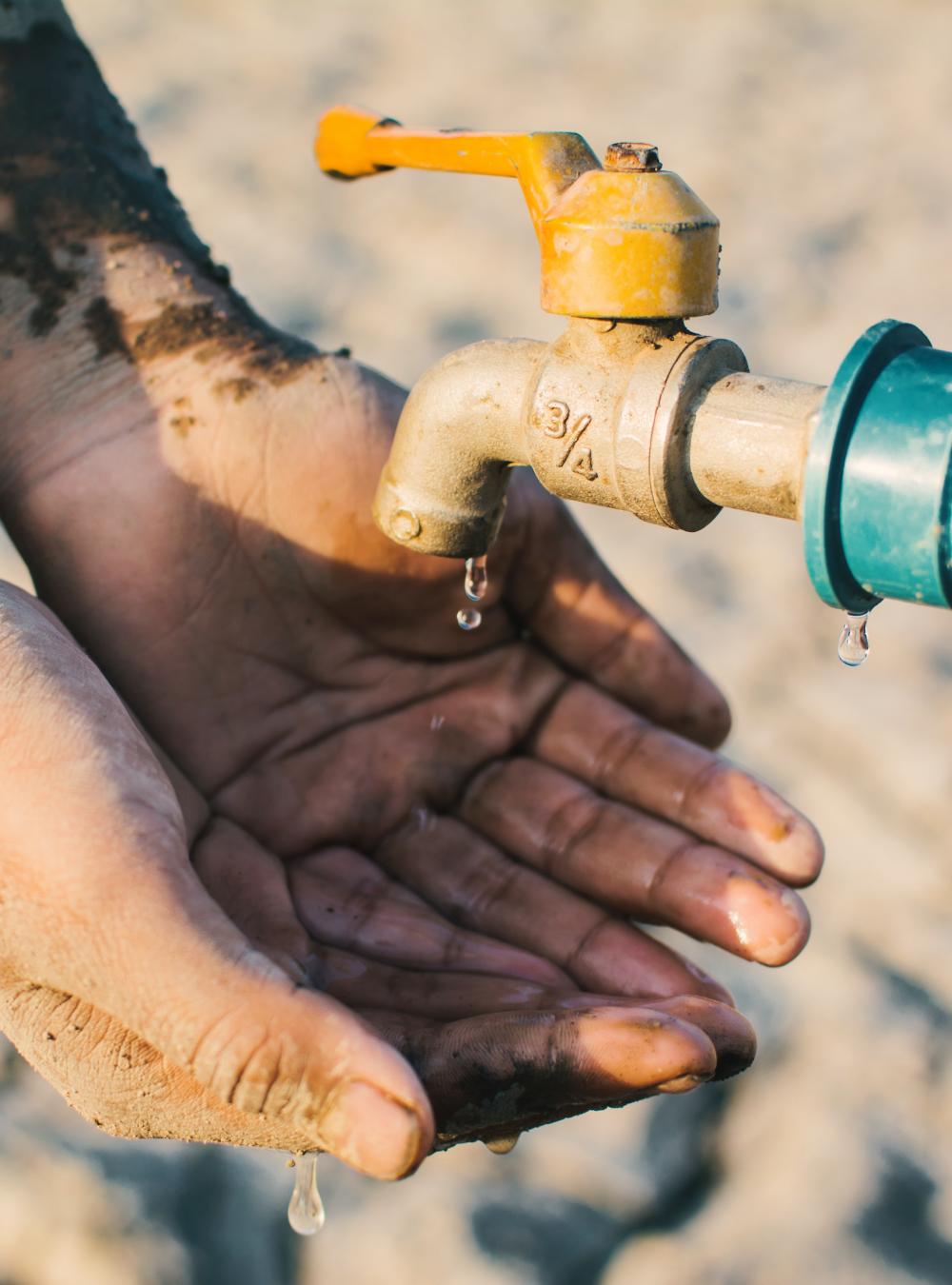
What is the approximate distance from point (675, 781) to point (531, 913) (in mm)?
268

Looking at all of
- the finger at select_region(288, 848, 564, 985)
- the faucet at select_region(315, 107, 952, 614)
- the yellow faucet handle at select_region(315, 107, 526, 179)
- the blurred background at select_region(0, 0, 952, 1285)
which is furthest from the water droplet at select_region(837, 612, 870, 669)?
the blurred background at select_region(0, 0, 952, 1285)

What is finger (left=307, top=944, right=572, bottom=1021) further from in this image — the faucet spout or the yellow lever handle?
the yellow lever handle

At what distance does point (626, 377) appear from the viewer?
1.20 metres

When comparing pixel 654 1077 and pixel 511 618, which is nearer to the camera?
pixel 654 1077

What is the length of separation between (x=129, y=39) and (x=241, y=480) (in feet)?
8.72

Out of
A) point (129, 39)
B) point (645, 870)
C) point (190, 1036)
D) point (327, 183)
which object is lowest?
point (645, 870)

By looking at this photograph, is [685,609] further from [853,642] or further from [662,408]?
[662,408]

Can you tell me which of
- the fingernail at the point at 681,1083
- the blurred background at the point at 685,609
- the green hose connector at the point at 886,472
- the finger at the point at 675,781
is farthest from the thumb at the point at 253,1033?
the blurred background at the point at 685,609

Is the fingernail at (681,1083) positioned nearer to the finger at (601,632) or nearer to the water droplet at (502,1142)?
the water droplet at (502,1142)

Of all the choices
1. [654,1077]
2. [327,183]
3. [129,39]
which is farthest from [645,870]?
[129,39]

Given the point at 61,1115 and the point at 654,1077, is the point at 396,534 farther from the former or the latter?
the point at 61,1115

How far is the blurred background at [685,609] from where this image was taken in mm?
1803

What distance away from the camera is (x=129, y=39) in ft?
12.6

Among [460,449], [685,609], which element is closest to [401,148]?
[460,449]
